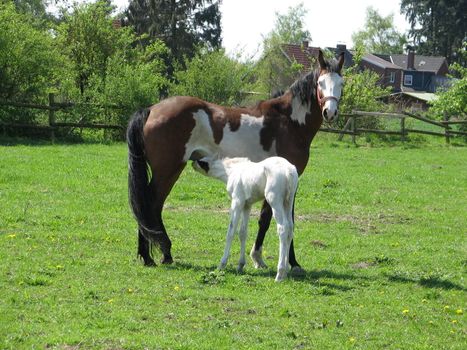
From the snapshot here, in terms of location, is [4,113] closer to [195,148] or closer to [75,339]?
[195,148]

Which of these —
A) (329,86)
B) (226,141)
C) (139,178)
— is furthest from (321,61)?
(139,178)

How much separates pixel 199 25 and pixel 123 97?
83.5 ft

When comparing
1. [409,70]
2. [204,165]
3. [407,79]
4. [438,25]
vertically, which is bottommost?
[204,165]

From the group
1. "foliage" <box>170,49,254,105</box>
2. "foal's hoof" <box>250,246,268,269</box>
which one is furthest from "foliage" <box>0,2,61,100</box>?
"foal's hoof" <box>250,246,268,269</box>

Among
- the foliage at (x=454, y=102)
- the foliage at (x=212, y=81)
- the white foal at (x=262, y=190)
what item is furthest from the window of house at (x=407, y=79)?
the white foal at (x=262, y=190)

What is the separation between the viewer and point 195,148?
901cm

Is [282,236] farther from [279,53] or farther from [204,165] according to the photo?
[279,53]

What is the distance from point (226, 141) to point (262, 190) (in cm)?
112

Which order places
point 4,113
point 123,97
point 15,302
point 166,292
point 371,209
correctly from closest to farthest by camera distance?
1. point 15,302
2. point 166,292
3. point 371,209
4. point 4,113
5. point 123,97

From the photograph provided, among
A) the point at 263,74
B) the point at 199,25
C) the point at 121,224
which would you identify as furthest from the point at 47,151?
the point at 263,74

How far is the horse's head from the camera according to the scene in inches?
344

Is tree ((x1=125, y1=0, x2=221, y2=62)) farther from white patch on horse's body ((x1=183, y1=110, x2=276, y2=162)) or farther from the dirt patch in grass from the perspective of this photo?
white patch on horse's body ((x1=183, y1=110, x2=276, y2=162))

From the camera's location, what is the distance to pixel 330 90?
8820mm

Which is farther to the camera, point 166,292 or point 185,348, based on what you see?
point 166,292
